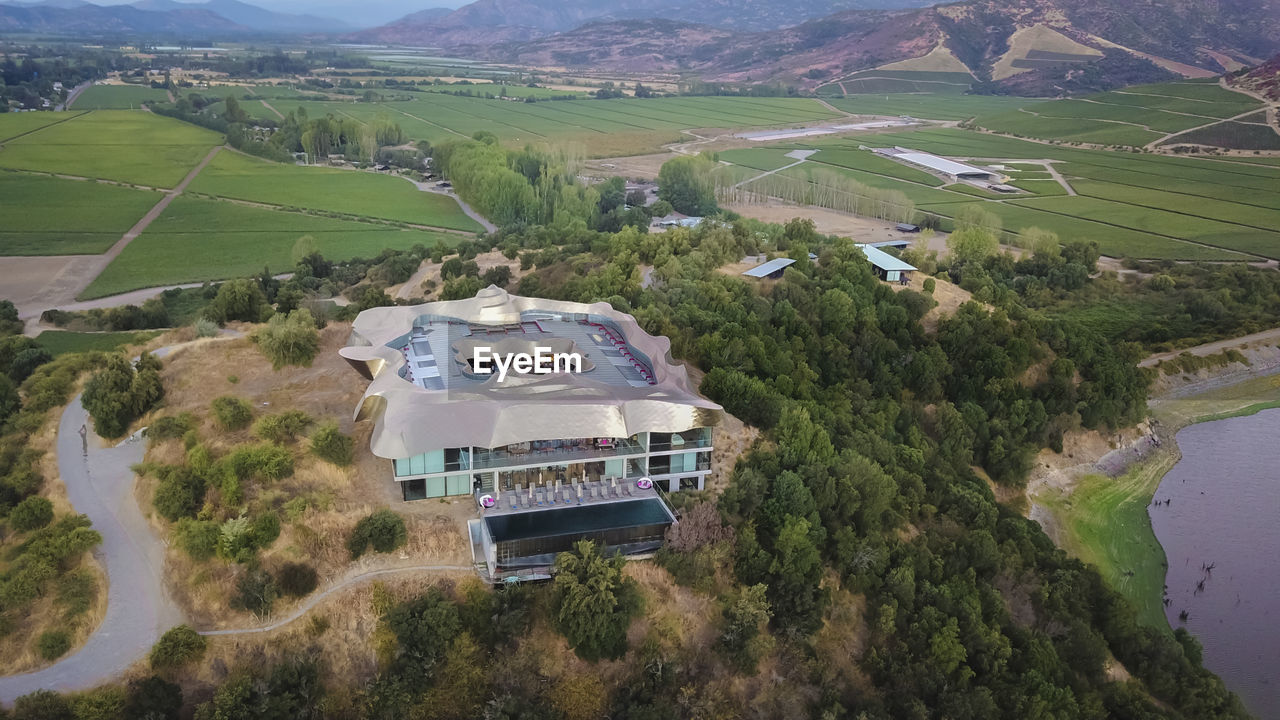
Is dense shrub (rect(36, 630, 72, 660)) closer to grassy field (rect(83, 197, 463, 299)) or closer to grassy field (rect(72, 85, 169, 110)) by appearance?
grassy field (rect(83, 197, 463, 299))

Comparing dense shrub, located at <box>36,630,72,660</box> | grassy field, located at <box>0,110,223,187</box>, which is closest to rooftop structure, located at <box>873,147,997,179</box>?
grassy field, located at <box>0,110,223,187</box>

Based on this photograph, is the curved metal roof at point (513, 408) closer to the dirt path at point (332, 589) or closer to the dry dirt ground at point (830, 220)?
the dirt path at point (332, 589)

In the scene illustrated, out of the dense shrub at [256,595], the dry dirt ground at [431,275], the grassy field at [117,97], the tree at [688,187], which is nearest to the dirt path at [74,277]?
the dry dirt ground at [431,275]

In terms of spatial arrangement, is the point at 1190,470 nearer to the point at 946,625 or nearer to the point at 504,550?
the point at 946,625

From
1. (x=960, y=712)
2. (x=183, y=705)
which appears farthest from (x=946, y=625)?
(x=183, y=705)

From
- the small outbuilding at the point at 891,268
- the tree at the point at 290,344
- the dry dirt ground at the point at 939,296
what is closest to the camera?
the tree at the point at 290,344

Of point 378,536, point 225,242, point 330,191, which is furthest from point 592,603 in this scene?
point 330,191
